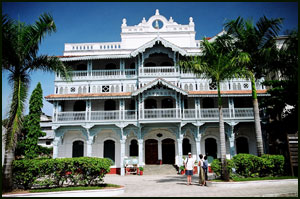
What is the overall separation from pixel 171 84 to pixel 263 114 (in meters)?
8.81

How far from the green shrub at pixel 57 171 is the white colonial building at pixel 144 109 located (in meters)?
→ 9.47

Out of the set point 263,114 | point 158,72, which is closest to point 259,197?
point 263,114

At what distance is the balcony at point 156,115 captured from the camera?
20.8 meters

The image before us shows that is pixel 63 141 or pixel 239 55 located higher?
pixel 239 55

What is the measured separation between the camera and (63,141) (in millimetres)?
22406

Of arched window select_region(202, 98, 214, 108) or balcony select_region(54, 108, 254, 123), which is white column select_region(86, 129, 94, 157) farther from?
arched window select_region(202, 98, 214, 108)

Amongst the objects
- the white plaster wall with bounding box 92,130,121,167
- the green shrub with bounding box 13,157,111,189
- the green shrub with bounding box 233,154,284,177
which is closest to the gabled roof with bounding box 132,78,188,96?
the white plaster wall with bounding box 92,130,121,167

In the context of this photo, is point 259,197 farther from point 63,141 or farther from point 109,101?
point 63,141

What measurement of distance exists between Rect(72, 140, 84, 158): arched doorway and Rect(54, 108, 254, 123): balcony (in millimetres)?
2508

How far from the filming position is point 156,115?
68.1 feet

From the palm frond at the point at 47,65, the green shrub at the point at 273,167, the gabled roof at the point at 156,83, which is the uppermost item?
the gabled roof at the point at 156,83

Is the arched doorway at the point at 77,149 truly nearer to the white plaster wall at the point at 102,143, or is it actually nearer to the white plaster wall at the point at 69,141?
the white plaster wall at the point at 69,141

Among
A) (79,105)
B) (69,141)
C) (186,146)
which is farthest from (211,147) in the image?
(69,141)

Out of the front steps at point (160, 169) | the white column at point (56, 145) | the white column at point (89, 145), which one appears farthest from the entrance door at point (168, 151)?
the white column at point (56, 145)
